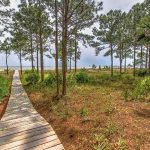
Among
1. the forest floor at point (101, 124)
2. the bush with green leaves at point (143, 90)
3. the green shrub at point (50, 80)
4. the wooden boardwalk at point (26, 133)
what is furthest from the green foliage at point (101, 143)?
the green shrub at point (50, 80)

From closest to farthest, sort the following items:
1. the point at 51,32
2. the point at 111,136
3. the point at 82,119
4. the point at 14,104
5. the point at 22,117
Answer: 1. the point at 111,136
2. the point at 82,119
3. the point at 22,117
4. the point at 14,104
5. the point at 51,32

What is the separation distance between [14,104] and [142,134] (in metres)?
8.76

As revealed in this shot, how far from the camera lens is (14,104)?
585 inches

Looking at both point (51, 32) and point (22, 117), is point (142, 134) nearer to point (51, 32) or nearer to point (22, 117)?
point (22, 117)

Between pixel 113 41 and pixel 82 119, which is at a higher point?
pixel 113 41

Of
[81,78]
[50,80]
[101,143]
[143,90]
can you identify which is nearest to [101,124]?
[101,143]

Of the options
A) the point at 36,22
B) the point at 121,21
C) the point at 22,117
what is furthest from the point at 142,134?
the point at 121,21

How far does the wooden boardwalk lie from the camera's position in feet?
25.4

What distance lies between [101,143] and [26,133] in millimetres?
2794

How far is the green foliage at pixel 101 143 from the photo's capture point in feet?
23.6

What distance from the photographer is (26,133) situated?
8875mm

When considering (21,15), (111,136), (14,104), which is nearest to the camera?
(111,136)

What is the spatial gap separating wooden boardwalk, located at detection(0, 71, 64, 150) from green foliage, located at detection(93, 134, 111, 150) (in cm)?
106

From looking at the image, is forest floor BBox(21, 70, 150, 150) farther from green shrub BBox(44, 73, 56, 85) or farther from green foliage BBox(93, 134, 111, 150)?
green shrub BBox(44, 73, 56, 85)
